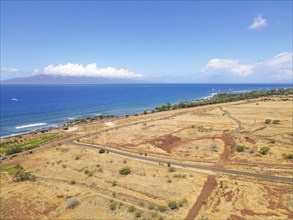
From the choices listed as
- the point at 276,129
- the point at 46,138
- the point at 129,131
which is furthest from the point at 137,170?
the point at 276,129

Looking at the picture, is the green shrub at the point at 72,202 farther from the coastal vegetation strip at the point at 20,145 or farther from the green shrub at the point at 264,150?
the green shrub at the point at 264,150

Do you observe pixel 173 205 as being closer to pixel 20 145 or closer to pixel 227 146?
pixel 227 146

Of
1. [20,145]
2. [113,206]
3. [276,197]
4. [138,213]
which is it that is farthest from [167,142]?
[20,145]

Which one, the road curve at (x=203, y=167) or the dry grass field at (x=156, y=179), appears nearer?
the dry grass field at (x=156, y=179)

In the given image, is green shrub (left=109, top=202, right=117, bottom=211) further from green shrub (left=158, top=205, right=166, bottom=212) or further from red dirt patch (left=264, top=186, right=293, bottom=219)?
red dirt patch (left=264, top=186, right=293, bottom=219)

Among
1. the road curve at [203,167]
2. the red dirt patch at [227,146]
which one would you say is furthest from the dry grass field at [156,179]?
the road curve at [203,167]

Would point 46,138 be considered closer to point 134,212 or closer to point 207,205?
point 134,212

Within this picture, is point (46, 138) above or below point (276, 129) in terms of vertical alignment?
below
